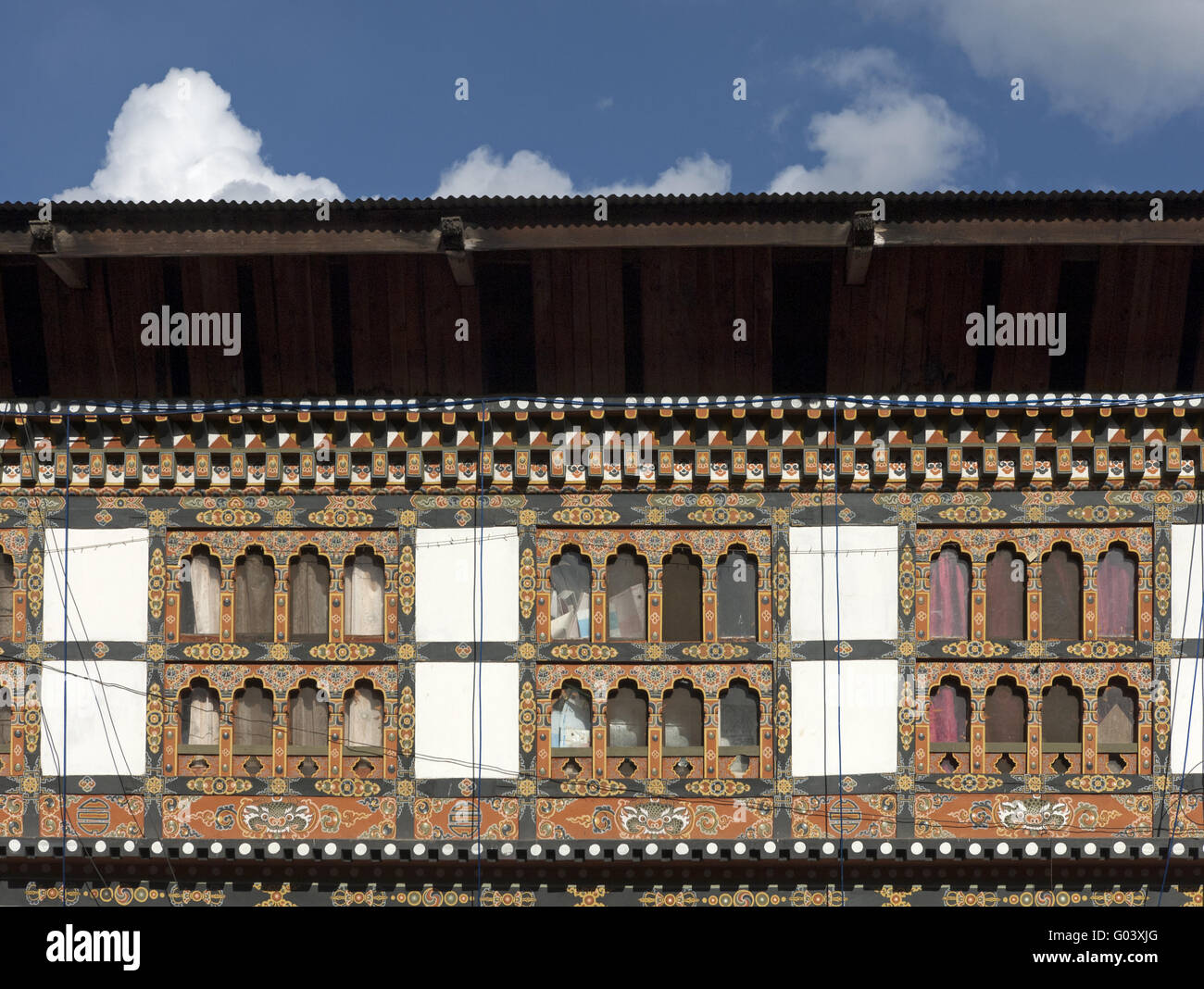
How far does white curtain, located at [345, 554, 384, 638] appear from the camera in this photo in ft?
35.2

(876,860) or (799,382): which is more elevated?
(799,382)

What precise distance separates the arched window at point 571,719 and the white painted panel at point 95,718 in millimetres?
3395

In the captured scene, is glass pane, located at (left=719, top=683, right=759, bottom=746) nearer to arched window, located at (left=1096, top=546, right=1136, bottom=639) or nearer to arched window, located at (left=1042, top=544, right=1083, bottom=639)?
arched window, located at (left=1042, top=544, right=1083, bottom=639)

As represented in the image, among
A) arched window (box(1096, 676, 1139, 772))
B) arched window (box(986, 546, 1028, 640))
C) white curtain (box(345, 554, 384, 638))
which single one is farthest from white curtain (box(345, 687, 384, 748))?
arched window (box(1096, 676, 1139, 772))

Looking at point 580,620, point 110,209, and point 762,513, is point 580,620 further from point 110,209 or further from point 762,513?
point 110,209

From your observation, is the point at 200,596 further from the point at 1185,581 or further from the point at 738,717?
the point at 1185,581

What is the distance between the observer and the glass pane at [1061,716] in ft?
34.4

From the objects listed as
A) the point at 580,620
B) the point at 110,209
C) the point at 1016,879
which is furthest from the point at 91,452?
the point at 1016,879

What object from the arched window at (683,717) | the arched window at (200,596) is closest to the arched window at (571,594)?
the arched window at (683,717)

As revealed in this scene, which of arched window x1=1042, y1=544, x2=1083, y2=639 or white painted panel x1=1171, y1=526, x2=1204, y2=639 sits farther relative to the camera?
arched window x1=1042, y1=544, x2=1083, y2=639

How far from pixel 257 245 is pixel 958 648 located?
21.4 feet

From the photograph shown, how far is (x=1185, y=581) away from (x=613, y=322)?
16.9 feet

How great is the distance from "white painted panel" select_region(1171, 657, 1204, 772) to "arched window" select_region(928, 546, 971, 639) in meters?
1.71

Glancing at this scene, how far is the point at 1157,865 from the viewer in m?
10.2
